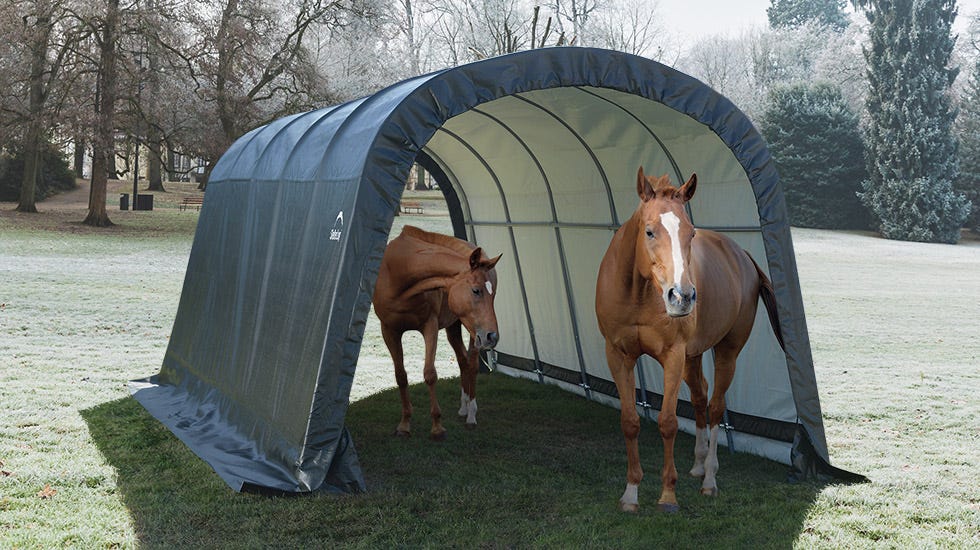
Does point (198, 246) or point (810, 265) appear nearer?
point (198, 246)

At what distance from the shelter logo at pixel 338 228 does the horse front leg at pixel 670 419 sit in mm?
2283

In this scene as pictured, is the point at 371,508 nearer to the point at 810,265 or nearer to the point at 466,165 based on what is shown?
the point at 466,165

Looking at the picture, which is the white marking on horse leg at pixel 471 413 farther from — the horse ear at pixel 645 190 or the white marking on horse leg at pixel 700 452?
the horse ear at pixel 645 190

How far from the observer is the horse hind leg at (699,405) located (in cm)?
698

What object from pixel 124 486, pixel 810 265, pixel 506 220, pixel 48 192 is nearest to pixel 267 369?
pixel 124 486

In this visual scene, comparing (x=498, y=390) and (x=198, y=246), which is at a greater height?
(x=198, y=246)

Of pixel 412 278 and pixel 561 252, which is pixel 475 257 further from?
pixel 561 252

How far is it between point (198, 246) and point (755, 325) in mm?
6041

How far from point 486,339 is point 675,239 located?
2316 millimetres


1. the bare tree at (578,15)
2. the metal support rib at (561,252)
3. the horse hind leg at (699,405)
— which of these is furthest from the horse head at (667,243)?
the bare tree at (578,15)

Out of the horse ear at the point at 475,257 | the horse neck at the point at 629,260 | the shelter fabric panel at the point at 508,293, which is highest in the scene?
the horse neck at the point at 629,260

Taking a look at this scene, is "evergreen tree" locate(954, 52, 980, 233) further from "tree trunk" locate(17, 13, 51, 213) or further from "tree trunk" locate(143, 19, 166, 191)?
"tree trunk" locate(17, 13, 51, 213)

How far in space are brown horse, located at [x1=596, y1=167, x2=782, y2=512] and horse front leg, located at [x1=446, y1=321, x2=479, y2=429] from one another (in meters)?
2.46

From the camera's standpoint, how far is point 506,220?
10.9 meters
